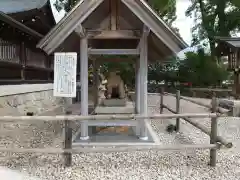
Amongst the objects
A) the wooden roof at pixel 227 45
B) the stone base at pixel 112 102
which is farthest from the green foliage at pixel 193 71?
the stone base at pixel 112 102

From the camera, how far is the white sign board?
4.30 meters

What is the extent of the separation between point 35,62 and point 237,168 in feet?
35.7

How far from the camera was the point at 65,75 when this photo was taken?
14.3ft

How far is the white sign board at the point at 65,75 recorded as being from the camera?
4.30 m

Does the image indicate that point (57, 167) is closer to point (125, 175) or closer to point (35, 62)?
point (125, 175)

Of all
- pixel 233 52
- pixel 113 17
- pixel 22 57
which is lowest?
pixel 22 57

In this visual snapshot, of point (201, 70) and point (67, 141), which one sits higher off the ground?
point (201, 70)

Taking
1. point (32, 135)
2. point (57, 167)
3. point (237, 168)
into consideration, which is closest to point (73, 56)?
point (57, 167)

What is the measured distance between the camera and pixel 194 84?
23484 mm

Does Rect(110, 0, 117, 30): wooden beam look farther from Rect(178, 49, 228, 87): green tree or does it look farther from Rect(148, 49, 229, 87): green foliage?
Rect(178, 49, 228, 87): green tree

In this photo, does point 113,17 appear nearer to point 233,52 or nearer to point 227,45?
point 227,45

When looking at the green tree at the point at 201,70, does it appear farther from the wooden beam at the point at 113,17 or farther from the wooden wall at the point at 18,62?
the wooden beam at the point at 113,17

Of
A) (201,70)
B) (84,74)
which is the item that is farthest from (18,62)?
(201,70)

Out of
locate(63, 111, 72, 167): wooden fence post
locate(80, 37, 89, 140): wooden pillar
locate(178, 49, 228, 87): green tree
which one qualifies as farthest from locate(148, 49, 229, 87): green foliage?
locate(63, 111, 72, 167): wooden fence post
